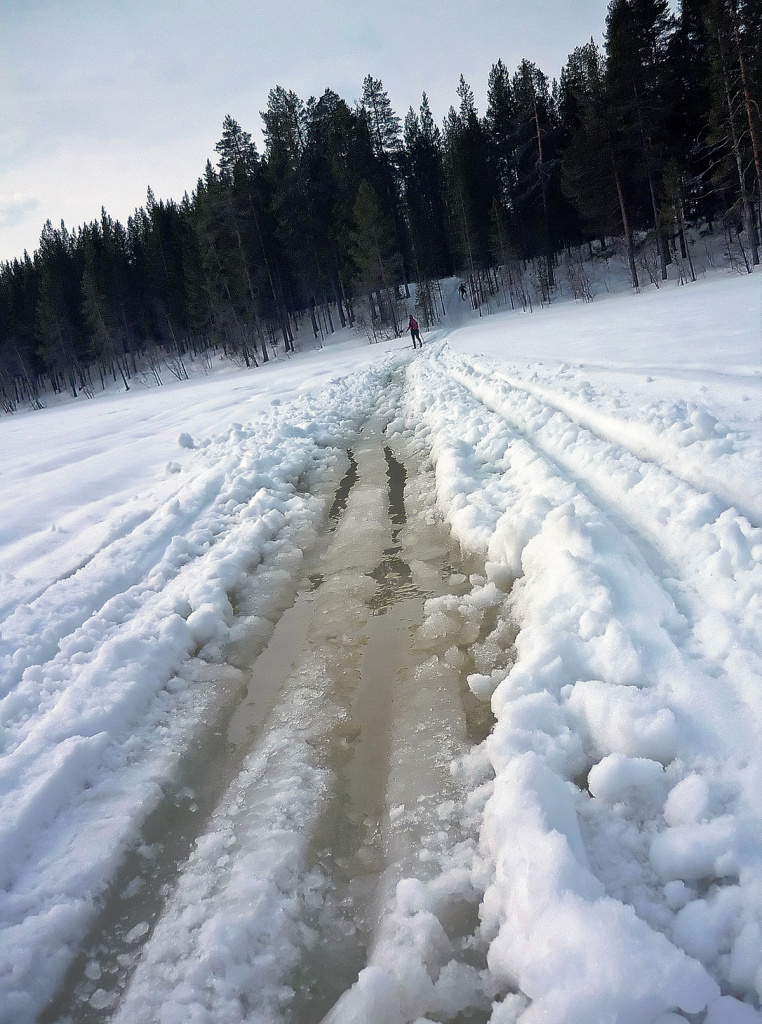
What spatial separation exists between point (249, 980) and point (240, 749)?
100 cm

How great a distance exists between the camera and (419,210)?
1700 inches

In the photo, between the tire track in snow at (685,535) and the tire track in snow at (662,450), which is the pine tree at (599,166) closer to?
the tire track in snow at (662,450)

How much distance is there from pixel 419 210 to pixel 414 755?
156 feet

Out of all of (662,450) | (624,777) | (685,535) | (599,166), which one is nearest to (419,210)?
(599,166)

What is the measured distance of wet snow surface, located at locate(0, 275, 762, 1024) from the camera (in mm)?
1502

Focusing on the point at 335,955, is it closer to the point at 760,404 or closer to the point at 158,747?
the point at 158,747

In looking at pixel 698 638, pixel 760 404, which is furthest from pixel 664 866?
pixel 760 404

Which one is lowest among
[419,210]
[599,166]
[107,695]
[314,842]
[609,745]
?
[314,842]

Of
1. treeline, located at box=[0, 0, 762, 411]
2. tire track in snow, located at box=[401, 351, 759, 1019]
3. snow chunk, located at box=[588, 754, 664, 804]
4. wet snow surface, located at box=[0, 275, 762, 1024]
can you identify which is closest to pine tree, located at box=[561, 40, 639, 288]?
treeline, located at box=[0, 0, 762, 411]

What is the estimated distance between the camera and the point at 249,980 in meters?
1.59

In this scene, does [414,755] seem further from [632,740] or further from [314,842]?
[632,740]

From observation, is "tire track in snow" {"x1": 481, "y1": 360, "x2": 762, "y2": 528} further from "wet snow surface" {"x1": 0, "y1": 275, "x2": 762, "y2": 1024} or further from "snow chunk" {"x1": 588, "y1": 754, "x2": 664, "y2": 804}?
"snow chunk" {"x1": 588, "y1": 754, "x2": 664, "y2": 804}

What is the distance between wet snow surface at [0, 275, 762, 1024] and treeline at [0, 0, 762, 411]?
85.9 feet

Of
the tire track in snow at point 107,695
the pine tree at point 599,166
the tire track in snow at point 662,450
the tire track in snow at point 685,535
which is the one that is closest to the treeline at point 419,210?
the pine tree at point 599,166
